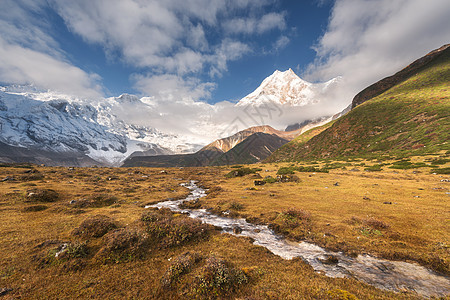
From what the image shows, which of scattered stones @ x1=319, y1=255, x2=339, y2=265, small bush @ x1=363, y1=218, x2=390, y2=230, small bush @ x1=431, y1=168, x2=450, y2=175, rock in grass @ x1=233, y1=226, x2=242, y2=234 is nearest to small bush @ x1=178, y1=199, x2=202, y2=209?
rock in grass @ x1=233, y1=226, x2=242, y2=234

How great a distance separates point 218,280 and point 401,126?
7424cm

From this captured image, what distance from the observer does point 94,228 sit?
9.57m

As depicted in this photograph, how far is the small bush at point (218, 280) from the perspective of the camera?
559 cm

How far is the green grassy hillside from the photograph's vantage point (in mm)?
41238

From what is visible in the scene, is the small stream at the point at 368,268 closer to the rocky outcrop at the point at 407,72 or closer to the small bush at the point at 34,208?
the small bush at the point at 34,208

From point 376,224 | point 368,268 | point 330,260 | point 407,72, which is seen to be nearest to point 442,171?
point 376,224

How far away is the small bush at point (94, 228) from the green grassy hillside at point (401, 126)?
55.3 meters

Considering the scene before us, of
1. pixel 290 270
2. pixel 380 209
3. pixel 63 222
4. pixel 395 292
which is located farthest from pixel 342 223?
pixel 63 222

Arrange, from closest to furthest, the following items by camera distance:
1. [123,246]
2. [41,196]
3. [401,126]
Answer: [123,246]
[41,196]
[401,126]

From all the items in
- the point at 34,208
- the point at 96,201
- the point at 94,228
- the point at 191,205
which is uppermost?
the point at 34,208

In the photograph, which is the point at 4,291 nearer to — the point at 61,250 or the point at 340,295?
the point at 61,250

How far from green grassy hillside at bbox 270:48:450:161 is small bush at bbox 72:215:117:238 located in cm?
5526

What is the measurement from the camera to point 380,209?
12414mm

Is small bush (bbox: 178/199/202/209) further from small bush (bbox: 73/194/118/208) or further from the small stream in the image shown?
the small stream
